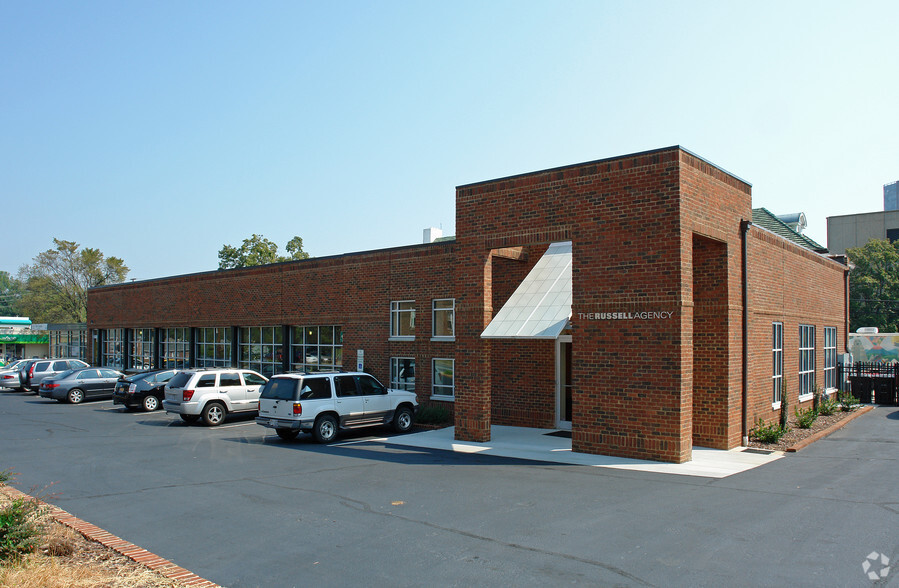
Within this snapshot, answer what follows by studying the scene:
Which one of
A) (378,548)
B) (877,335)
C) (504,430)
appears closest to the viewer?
(378,548)

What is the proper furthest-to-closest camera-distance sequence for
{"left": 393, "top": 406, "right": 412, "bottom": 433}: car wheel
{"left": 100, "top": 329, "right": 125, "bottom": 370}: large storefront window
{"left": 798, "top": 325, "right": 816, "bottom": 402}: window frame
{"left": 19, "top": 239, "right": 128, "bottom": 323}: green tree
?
{"left": 19, "top": 239, "right": 128, "bottom": 323}: green tree
{"left": 100, "top": 329, "right": 125, "bottom": 370}: large storefront window
{"left": 798, "top": 325, "right": 816, "bottom": 402}: window frame
{"left": 393, "top": 406, "right": 412, "bottom": 433}: car wheel

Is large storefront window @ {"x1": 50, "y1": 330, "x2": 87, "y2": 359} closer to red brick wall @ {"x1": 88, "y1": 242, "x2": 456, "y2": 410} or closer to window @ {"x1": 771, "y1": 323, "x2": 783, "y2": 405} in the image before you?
red brick wall @ {"x1": 88, "y1": 242, "x2": 456, "y2": 410}

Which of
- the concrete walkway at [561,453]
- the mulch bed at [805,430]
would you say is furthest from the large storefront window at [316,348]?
the mulch bed at [805,430]

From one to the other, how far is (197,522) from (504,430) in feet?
32.0

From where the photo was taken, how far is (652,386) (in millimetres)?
12477

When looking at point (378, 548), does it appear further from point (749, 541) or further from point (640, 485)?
point (640, 485)

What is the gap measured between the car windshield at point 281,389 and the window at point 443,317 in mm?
5165

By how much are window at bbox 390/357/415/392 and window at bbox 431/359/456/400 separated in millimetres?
906

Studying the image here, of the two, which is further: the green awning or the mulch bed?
the green awning

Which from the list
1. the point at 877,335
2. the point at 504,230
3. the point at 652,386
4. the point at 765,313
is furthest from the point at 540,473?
the point at 877,335

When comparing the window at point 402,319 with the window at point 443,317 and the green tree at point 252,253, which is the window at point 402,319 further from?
the green tree at point 252,253

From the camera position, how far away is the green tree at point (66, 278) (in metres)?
71.4

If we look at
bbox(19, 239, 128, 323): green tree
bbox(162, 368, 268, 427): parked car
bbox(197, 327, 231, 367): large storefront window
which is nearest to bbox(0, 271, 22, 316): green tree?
bbox(19, 239, 128, 323): green tree

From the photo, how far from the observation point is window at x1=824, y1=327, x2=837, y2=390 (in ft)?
72.9
